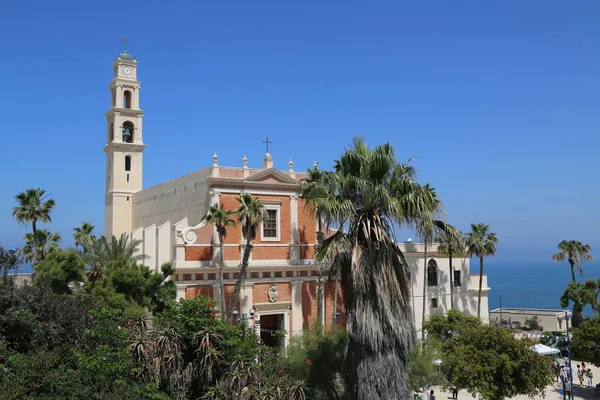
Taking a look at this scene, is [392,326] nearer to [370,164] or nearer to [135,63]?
[370,164]

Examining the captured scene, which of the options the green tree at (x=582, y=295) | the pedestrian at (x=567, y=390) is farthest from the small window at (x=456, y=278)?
the pedestrian at (x=567, y=390)

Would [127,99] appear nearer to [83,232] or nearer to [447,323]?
[83,232]

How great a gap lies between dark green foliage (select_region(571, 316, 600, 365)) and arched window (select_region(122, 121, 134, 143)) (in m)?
30.2

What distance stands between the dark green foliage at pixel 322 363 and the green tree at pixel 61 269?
958 centimetres

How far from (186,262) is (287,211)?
21.7 feet

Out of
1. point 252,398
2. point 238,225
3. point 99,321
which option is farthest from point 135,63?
point 252,398

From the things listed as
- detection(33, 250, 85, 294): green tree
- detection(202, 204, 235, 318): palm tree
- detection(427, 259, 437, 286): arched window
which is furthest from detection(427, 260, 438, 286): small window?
detection(33, 250, 85, 294): green tree

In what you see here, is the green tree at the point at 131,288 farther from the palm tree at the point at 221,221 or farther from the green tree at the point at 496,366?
the green tree at the point at 496,366

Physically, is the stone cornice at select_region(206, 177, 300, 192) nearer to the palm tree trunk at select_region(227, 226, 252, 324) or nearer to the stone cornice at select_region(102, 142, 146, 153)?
the palm tree trunk at select_region(227, 226, 252, 324)

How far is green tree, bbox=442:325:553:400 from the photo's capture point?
→ 20.1m

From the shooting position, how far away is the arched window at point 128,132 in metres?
39.2

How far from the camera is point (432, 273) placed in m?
37.2

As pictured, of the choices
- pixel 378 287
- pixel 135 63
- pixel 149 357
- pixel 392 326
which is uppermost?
pixel 135 63

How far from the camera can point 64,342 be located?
1594 cm
